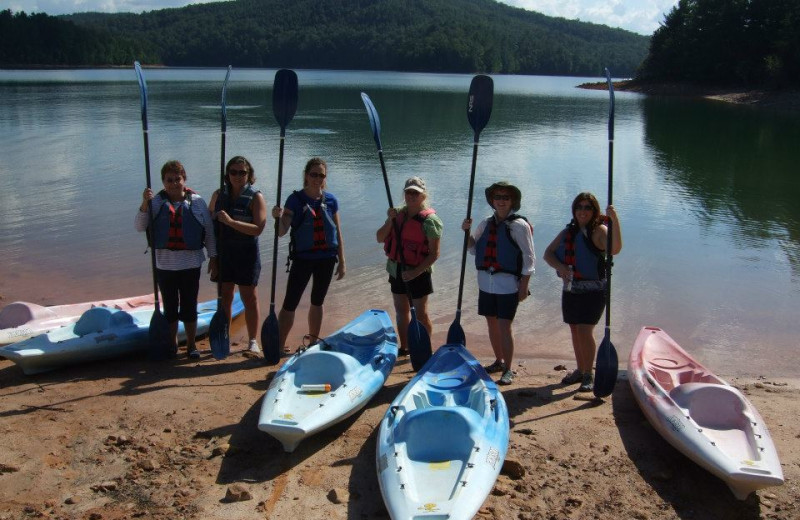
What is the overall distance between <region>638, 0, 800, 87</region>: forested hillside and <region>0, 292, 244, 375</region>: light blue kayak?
52843 millimetres

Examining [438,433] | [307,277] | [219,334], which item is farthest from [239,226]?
[438,433]

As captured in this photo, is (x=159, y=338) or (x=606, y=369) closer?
(x=606, y=369)

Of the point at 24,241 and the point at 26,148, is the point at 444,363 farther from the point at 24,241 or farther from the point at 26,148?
the point at 26,148

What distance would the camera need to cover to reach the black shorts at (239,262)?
5.52 metres

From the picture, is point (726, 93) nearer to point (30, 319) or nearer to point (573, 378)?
point (573, 378)

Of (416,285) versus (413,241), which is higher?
(413,241)

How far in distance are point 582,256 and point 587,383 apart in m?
1.00

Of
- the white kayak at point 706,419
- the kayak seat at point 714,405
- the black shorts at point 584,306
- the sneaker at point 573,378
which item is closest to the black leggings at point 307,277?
the black shorts at point 584,306

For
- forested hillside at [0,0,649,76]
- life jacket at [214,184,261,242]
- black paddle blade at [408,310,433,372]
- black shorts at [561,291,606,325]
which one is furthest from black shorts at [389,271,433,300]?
forested hillside at [0,0,649,76]

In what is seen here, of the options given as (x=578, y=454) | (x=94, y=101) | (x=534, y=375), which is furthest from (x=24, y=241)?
(x=94, y=101)

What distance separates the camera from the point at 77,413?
468cm

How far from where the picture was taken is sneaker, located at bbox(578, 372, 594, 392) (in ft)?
17.6

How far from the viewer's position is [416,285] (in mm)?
5598

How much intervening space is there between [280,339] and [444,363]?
1430 mm
